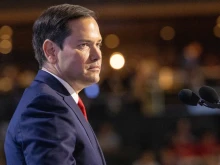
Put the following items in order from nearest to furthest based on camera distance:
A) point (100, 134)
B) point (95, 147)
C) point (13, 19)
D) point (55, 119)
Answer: point (55, 119) < point (95, 147) < point (100, 134) < point (13, 19)

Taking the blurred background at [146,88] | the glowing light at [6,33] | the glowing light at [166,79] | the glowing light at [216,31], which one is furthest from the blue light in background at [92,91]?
the glowing light at [216,31]

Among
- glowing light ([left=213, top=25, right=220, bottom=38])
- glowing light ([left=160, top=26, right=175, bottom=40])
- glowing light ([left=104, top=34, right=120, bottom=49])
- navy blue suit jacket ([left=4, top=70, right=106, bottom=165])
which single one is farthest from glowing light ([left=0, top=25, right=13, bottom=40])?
navy blue suit jacket ([left=4, top=70, right=106, bottom=165])

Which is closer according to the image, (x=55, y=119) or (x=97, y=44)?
(x=55, y=119)

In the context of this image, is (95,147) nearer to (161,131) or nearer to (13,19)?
(161,131)

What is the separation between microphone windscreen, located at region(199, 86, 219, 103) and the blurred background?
17.8 ft

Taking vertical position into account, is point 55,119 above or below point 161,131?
above

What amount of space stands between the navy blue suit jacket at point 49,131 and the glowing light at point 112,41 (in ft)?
35.5

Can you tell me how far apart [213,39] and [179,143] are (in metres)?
5.29

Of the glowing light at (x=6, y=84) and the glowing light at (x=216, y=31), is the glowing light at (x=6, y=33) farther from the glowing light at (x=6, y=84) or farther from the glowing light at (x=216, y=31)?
the glowing light at (x=216, y=31)

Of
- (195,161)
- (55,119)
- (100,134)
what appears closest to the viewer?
(55,119)


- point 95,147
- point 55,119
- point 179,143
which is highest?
point 55,119

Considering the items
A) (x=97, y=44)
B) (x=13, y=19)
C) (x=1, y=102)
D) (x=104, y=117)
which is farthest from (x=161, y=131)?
(x=97, y=44)

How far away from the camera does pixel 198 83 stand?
8.92 m

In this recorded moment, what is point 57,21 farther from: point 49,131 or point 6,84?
point 6,84
